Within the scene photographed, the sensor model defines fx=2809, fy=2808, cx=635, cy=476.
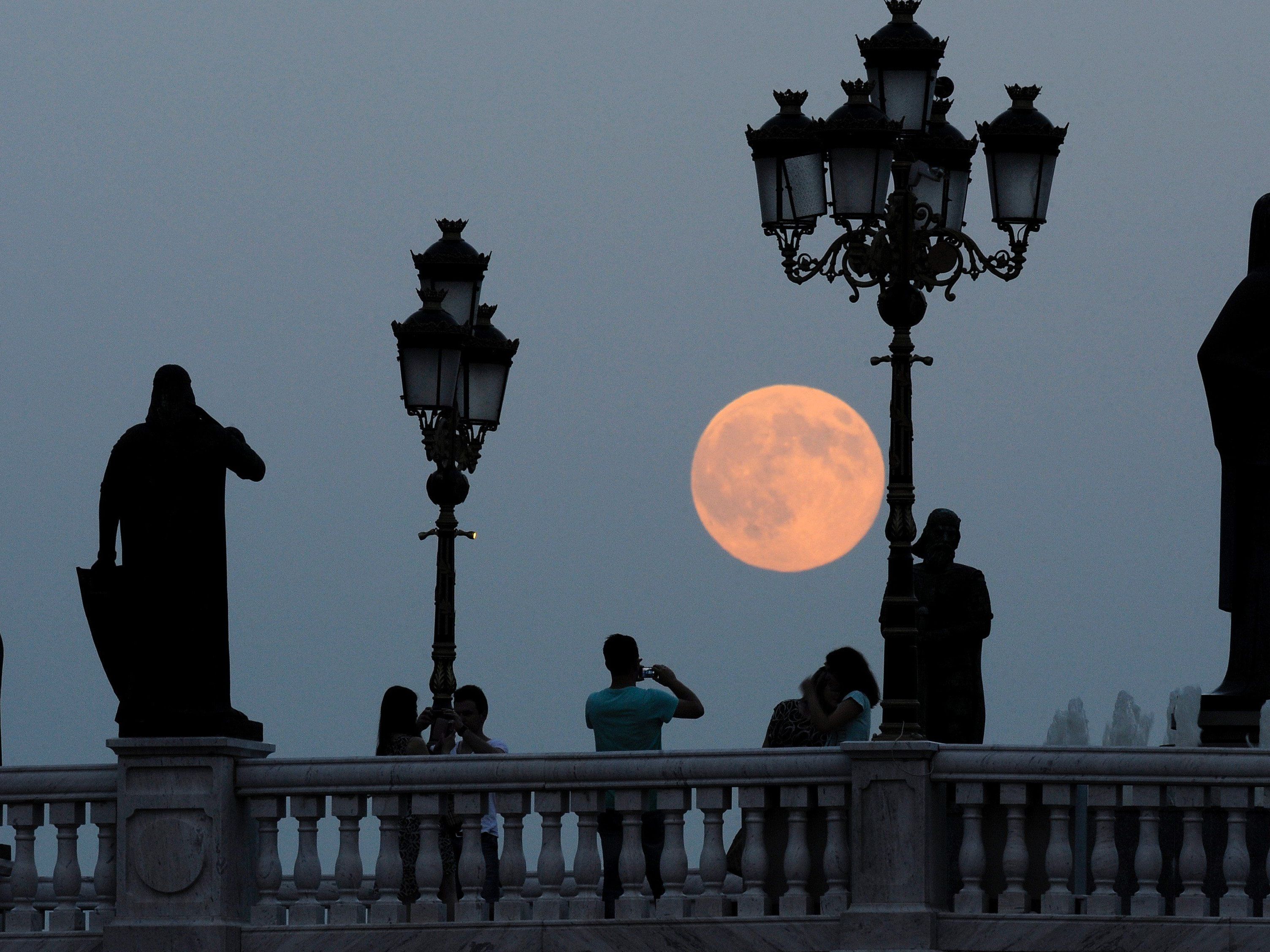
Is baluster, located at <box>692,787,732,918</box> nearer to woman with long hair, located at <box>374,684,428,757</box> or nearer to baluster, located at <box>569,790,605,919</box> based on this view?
baluster, located at <box>569,790,605,919</box>

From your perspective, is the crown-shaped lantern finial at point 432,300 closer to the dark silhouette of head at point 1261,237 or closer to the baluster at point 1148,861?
the dark silhouette of head at point 1261,237

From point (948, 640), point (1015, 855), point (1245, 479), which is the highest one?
point (1245, 479)

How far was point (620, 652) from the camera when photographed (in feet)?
46.3

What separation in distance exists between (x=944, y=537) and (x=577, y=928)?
3.46 metres

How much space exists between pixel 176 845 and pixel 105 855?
0.46 meters

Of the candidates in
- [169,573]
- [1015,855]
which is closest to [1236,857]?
[1015,855]

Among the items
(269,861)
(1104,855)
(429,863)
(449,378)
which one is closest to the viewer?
(1104,855)

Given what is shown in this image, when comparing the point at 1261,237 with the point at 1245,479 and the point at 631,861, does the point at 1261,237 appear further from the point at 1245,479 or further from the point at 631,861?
the point at 631,861

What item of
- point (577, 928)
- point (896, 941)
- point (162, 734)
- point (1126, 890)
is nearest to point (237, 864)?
point (162, 734)

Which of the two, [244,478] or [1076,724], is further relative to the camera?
[1076,724]

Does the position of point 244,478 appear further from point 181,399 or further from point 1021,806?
point 1021,806

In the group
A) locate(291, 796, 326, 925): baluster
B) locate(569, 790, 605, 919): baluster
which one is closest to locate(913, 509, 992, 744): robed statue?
locate(569, 790, 605, 919): baluster

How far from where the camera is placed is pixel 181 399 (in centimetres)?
1484

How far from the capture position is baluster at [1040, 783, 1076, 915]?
13.5 metres
